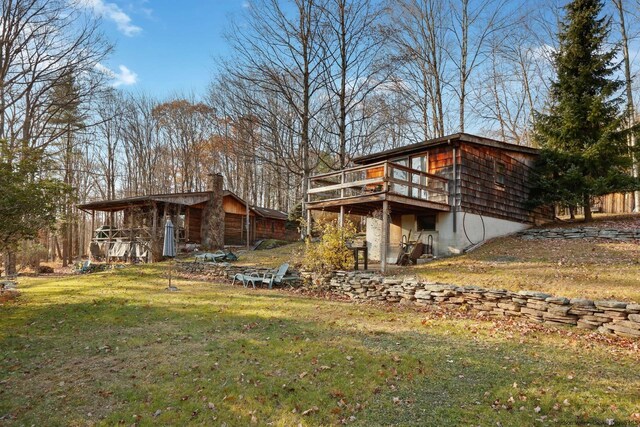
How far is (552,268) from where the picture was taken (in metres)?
10.3

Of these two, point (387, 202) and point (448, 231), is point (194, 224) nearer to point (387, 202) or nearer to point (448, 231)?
point (387, 202)

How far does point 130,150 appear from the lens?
35.0m

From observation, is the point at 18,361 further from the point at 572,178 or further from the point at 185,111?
the point at 185,111

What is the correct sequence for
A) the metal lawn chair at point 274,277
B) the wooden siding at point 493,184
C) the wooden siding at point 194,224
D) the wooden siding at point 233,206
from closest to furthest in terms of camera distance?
the metal lawn chair at point 274,277, the wooden siding at point 493,184, the wooden siding at point 194,224, the wooden siding at point 233,206

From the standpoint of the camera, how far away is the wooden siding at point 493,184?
1433 centimetres

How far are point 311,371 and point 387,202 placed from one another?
24.5 feet

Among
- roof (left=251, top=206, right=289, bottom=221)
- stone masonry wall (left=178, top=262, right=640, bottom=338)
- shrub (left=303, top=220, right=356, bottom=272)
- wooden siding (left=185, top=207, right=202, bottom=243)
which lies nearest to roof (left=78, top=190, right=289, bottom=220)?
wooden siding (left=185, top=207, right=202, bottom=243)

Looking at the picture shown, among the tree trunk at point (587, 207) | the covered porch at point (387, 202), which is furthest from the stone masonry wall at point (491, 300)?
the tree trunk at point (587, 207)

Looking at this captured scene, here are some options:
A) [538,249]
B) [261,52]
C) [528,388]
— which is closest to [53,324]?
[528,388]

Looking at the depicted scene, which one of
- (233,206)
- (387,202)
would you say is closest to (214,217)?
(233,206)

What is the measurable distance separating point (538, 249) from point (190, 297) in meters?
11.7

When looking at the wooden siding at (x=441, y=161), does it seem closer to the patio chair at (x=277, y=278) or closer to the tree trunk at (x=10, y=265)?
the patio chair at (x=277, y=278)

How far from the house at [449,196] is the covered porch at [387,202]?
0.12 feet

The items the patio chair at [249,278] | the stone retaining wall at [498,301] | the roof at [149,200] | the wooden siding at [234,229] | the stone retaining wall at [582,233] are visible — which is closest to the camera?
the stone retaining wall at [498,301]
